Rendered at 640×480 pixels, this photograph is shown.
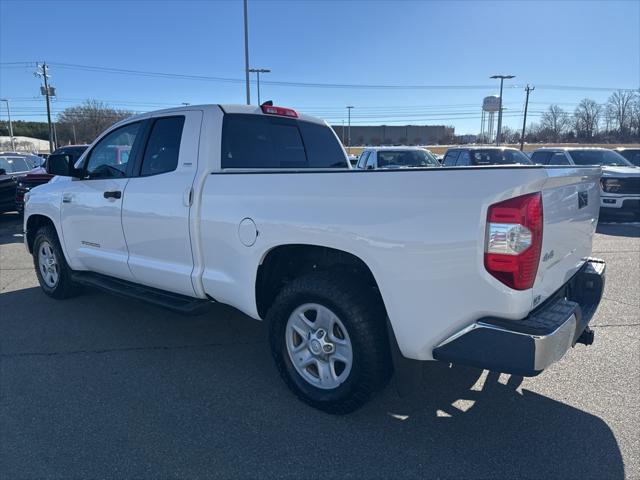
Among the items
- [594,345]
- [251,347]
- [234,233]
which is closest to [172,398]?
[251,347]

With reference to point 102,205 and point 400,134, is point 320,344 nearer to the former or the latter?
point 102,205

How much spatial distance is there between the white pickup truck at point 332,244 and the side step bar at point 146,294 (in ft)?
0.07

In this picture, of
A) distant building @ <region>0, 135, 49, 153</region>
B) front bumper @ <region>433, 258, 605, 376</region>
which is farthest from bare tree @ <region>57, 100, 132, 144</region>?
front bumper @ <region>433, 258, 605, 376</region>

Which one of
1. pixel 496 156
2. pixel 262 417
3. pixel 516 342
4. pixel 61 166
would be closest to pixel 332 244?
pixel 516 342

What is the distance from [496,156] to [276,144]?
11.6m

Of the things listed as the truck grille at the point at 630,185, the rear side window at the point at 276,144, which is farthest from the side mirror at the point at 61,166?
the truck grille at the point at 630,185

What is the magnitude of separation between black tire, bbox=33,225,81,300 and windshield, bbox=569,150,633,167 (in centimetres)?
1253

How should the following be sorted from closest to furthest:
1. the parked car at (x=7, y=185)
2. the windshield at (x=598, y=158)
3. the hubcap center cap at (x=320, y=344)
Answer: the hubcap center cap at (x=320, y=344) < the parked car at (x=7, y=185) < the windshield at (x=598, y=158)

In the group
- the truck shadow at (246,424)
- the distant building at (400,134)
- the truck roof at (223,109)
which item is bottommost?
the truck shadow at (246,424)

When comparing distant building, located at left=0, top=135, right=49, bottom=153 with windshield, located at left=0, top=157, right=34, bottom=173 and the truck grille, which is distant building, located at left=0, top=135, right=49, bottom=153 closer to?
windshield, located at left=0, top=157, right=34, bottom=173

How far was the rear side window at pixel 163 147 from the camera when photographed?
3855 mm

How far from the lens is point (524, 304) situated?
231 cm

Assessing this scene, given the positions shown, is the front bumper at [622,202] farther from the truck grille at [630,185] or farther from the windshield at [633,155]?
the windshield at [633,155]

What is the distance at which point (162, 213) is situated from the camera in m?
3.73
